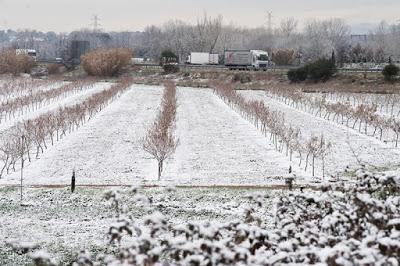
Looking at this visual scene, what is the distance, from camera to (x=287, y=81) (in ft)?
180

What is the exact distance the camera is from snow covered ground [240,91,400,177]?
1908cm

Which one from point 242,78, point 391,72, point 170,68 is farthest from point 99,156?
point 170,68

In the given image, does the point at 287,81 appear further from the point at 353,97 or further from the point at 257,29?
the point at 257,29

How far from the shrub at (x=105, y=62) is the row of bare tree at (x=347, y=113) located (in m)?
23.2

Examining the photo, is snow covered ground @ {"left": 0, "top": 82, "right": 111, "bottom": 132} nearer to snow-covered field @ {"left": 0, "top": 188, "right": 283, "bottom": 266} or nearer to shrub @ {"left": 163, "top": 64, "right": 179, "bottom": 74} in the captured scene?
shrub @ {"left": 163, "top": 64, "right": 179, "bottom": 74}

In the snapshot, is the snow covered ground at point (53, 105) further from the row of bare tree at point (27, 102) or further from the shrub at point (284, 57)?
the shrub at point (284, 57)

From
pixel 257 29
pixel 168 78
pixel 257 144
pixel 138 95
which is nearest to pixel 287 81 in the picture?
pixel 168 78

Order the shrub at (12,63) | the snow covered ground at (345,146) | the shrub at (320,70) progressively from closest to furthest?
the snow covered ground at (345,146), the shrub at (320,70), the shrub at (12,63)

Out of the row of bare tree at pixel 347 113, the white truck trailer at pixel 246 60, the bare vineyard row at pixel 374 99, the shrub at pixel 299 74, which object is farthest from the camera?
the white truck trailer at pixel 246 60

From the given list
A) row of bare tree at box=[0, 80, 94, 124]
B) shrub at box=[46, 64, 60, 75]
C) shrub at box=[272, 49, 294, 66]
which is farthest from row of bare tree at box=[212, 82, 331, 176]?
shrub at box=[272, 49, 294, 66]

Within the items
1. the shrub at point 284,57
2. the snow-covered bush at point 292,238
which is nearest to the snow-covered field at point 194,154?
the snow-covered bush at point 292,238

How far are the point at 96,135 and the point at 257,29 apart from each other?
9978 centimetres

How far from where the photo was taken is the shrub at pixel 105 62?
63312 mm

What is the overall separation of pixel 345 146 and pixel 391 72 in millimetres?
29841
